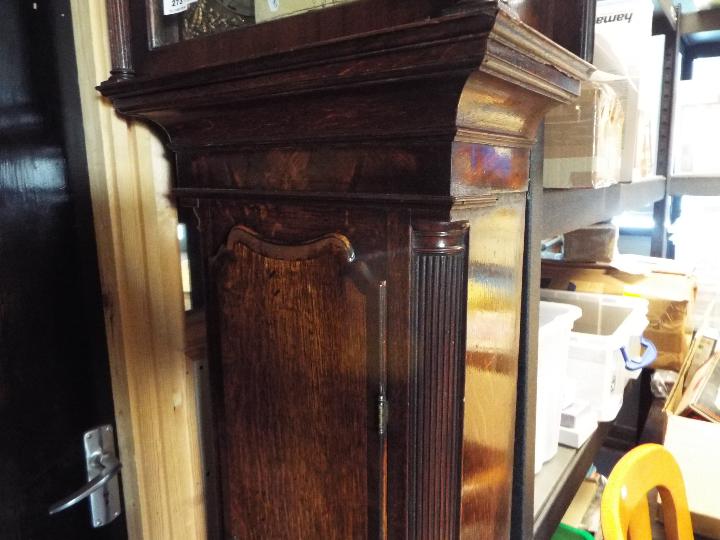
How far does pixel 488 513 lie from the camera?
62 cm

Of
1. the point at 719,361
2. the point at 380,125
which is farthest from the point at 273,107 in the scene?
the point at 719,361

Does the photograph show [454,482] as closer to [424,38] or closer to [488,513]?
[488,513]

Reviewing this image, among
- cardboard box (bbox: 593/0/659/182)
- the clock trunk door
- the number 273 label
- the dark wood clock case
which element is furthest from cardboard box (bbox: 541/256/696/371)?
the number 273 label

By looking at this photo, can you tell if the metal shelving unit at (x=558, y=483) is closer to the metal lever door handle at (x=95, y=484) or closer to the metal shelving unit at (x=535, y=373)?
the metal shelving unit at (x=535, y=373)

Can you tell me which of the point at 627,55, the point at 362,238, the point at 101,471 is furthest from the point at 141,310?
the point at 627,55

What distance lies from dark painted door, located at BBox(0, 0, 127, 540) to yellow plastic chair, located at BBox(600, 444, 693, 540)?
2.49 feet

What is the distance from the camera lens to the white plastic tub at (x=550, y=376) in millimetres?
837

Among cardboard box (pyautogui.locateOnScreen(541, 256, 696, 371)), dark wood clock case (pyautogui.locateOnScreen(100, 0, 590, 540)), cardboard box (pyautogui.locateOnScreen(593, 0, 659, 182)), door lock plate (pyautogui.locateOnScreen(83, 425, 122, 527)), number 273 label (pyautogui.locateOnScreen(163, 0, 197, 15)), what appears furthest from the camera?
cardboard box (pyautogui.locateOnScreen(541, 256, 696, 371))

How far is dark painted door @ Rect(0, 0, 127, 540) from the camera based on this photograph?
25.7 inches

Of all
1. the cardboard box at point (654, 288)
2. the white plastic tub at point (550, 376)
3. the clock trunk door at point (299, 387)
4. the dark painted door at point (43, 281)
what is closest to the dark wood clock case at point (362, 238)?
the clock trunk door at point (299, 387)

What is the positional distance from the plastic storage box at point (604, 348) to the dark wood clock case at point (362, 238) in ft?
1.51

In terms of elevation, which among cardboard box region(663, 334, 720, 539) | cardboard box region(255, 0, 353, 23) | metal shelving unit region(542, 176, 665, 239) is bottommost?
cardboard box region(663, 334, 720, 539)

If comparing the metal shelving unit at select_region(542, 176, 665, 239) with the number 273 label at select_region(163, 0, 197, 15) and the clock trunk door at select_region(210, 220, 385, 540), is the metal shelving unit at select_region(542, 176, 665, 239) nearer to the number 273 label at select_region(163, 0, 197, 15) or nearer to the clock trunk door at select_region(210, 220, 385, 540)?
the clock trunk door at select_region(210, 220, 385, 540)

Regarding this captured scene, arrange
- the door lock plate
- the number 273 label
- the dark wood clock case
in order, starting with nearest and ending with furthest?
1. the dark wood clock case
2. the number 273 label
3. the door lock plate
